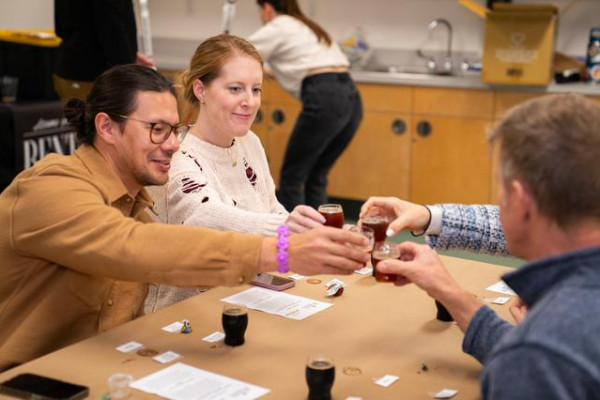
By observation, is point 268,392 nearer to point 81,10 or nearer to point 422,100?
point 81,10

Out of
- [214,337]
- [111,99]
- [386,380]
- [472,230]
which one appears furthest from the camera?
[472,230]

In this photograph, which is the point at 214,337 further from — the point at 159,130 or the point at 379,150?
the point at 379,150

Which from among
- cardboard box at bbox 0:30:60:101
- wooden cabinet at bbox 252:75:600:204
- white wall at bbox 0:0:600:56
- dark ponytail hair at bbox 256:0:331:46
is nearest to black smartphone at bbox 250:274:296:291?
dark ponytail hair at bbox 256:0:331:46

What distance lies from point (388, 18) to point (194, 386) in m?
5.63

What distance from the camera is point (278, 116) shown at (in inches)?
267

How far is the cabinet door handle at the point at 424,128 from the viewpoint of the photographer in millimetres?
6207

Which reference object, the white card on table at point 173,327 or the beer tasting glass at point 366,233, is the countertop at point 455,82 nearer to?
the beer tasting glass at point 366,233

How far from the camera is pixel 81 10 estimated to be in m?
4.82

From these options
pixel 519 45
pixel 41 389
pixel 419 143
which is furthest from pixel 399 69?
pixel 41 389

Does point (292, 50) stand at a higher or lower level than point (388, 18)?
lower

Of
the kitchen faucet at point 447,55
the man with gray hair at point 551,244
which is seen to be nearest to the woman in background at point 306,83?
the kitchen faucet at point 447,55

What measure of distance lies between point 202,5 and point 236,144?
5065 millimetres

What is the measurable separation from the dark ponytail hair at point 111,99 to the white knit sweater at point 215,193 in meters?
0.41

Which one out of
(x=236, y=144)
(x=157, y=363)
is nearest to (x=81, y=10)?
(x=236, y=144)
